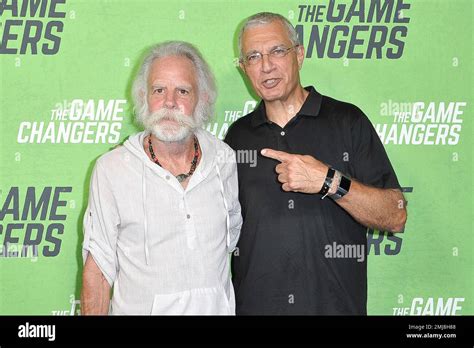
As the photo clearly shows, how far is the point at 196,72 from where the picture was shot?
2191mm

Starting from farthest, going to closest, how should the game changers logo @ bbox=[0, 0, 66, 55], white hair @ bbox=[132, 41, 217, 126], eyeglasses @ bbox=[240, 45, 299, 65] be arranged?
the game changers logo @ bbox=[0, 0, 66, 55] → eyeglasses @ bbox=[240, 45, 299, 65] → white hair @ bbox=[132, 41, 217, 126]

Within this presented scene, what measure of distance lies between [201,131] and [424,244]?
4.08 ft

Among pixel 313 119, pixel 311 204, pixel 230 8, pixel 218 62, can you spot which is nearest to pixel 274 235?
pixel 311 204

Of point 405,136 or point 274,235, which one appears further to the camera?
point 405,136

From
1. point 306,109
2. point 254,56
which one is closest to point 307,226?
point 306,109

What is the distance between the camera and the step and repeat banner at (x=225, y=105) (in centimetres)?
277

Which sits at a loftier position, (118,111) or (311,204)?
(118,111)

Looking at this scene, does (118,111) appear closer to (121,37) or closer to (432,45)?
(121,37)

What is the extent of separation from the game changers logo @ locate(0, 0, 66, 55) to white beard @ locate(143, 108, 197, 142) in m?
0.94

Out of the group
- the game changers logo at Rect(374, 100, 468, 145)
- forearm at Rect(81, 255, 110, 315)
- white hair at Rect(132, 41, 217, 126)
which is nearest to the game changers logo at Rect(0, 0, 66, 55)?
white hair at Rect(132, 41, 217, 126)

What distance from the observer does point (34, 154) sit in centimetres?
278

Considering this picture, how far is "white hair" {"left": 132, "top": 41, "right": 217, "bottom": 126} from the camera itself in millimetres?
2170

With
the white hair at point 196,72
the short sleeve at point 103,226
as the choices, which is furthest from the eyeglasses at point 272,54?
the short sleeve at point 103,226

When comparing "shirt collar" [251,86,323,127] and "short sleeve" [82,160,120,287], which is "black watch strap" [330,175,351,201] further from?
"short sleeve" [82,160,120,287]
